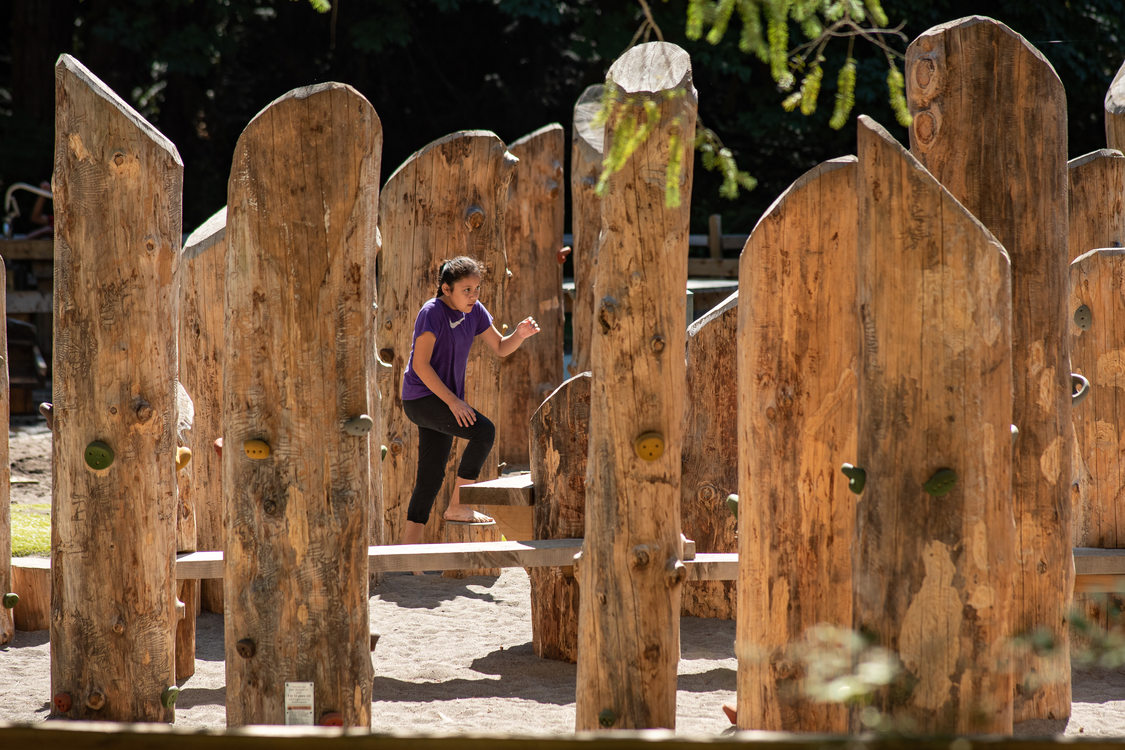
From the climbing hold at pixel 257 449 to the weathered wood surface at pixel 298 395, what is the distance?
0.06 feet

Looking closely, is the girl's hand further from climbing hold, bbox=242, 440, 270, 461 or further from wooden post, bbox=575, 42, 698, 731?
climbing hold, bbox=242, 440, 270, 461

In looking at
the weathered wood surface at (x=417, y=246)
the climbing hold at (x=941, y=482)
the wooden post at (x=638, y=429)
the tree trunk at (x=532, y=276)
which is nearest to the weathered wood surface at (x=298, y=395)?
the wooden post at (x=638, y=429)

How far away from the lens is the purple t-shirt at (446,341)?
570cm

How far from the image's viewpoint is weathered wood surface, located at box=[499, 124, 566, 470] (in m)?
8.48

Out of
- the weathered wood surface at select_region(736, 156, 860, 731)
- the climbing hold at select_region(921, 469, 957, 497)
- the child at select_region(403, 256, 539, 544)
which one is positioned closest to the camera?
the climbing hold at select_region(921, 469, 957, 497)

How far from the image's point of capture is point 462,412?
19.0 feet

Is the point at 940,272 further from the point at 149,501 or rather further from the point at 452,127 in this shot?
the point at 452,127

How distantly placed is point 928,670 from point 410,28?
13.7 meters

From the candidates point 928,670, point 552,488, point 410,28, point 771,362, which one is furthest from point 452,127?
point 928,670

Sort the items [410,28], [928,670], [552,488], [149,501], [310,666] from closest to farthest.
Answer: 1. [928,670]
2. [310,666]
3. [149,501]
4. [552,488]
5. [410,28]

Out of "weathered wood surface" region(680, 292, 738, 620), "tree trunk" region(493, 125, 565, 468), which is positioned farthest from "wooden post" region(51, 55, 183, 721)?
"tree trunk" region(493, 125, 565, 468)

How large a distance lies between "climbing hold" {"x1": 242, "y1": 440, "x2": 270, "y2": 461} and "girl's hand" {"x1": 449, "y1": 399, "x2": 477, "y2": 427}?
7.25 feet

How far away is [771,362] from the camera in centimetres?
376

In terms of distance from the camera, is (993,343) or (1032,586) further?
(1032,586)
